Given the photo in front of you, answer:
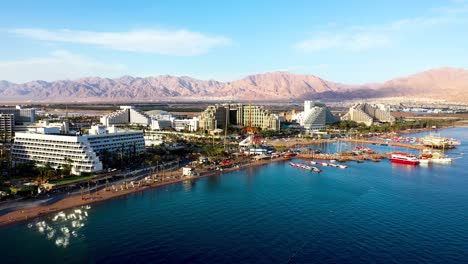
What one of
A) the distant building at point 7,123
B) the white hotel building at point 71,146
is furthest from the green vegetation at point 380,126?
the distant building at point 7,123

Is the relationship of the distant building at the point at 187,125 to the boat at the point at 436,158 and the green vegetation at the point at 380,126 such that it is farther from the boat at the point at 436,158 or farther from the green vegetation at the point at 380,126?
the boat at the point at 436,158

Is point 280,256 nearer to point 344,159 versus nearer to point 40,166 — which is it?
point 40,166

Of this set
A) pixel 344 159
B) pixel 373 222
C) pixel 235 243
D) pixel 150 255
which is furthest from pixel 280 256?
pixel 344 159

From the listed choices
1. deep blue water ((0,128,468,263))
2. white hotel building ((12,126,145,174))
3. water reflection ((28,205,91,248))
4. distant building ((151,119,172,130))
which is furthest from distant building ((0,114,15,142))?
water reflection ((28,205,91,248))

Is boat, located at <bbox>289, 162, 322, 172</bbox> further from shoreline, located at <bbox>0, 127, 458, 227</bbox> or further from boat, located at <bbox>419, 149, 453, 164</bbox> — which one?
boat, located at <bbox>419, 149, 453, 164</bbox>

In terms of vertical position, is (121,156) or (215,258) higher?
(121,156)

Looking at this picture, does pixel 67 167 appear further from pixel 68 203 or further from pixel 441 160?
pixel 441 160
